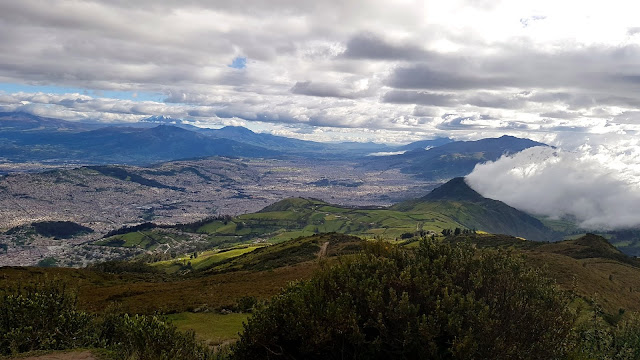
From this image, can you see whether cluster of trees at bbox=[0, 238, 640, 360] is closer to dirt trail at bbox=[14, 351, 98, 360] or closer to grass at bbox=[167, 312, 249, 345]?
dirt trail at bbox=[14, 351, 98, 360]

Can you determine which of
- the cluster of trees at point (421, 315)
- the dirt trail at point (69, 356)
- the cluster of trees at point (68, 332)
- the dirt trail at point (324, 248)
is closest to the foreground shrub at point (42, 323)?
the cluster of trees at point (68, 332)

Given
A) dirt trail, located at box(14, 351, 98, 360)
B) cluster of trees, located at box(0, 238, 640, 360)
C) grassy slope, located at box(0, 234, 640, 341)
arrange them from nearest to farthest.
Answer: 1. cluster of trees, located at box(0, 238, 640, 360)
2. dirt trail, located at box(14, 351, 98, 360)
3. grassy slope, located at box(0, 234, 640, 341)

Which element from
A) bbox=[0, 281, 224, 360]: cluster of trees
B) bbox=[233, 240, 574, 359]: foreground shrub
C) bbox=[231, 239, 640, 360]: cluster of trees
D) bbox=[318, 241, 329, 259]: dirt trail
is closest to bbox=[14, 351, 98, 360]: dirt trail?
bbox=[0, 281, 224, 360]: cluster of trees

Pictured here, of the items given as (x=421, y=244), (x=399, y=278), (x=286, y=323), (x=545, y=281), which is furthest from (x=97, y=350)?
(x=545, y=281)

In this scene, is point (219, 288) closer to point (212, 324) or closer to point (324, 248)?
point (212, 324)

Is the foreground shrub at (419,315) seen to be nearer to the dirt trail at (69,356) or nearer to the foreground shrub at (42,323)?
the dirt trail at (69,356)

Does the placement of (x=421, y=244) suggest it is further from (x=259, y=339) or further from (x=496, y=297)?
(x=259, y=339)
